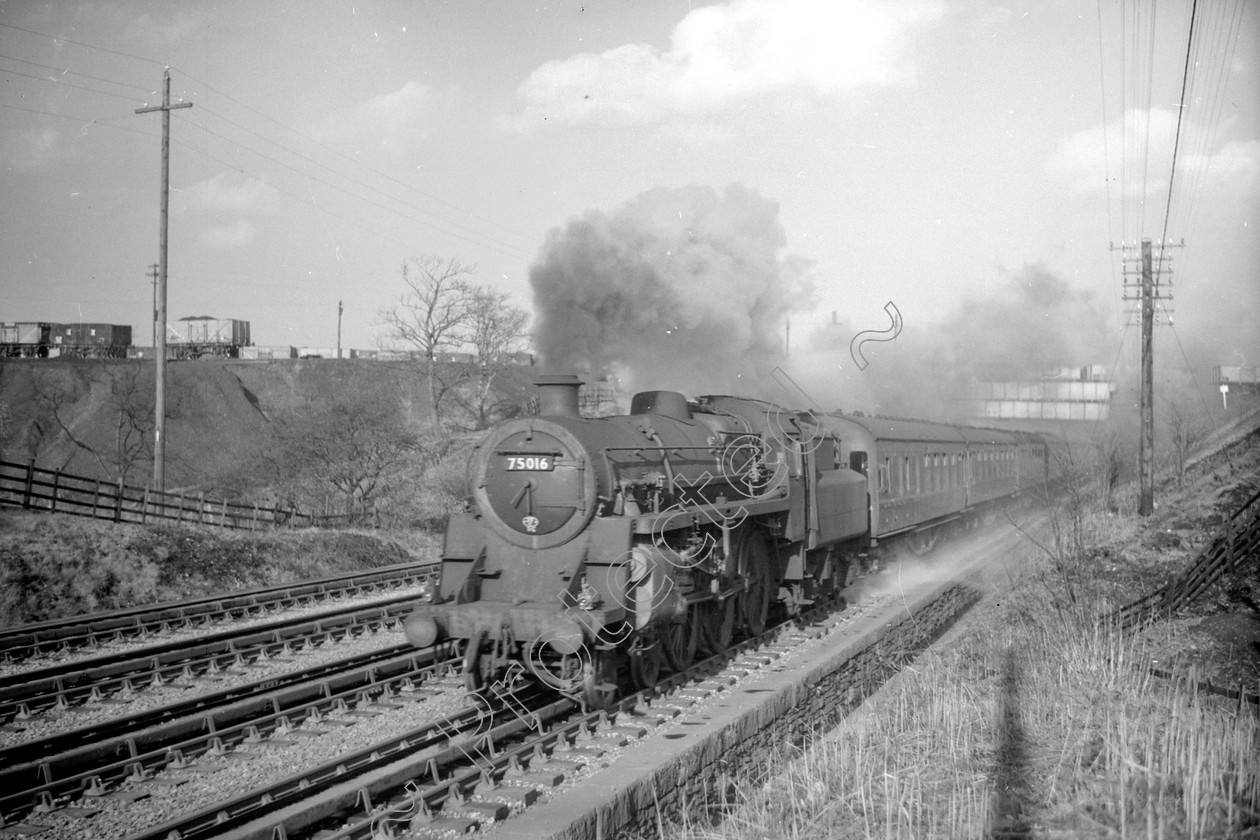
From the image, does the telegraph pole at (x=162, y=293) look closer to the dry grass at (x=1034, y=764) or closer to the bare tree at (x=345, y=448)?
the bare tree at (x=345, y=448)

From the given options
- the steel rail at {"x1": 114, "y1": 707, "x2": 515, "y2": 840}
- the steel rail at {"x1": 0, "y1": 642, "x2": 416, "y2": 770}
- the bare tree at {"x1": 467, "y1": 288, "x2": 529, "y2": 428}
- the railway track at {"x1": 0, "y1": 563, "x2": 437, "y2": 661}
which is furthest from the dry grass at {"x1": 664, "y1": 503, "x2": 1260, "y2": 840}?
the bare tree at {"x1": 467, "y1": 288, "x2": 529, "y2": 428}

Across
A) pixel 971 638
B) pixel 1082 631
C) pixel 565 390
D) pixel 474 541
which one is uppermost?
pixel 565 390

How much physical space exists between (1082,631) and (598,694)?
5429mm

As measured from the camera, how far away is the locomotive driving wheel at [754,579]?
11125 mm

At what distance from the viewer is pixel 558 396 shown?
9695 mm

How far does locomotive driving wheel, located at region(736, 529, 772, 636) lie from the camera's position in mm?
11125

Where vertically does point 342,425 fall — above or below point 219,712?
above

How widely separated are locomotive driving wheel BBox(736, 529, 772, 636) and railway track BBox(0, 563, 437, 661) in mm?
8206

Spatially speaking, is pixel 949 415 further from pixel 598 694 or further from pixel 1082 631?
pixel 598 694

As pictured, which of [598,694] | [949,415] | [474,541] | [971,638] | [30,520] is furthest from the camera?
[949,415]

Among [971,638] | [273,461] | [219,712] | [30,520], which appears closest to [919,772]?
[219,712]

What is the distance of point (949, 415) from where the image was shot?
4003 cm

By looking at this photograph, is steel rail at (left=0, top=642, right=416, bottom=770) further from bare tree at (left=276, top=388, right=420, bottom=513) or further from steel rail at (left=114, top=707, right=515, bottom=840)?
bare tree at (left=276, top=388, right=420, bottom=513)

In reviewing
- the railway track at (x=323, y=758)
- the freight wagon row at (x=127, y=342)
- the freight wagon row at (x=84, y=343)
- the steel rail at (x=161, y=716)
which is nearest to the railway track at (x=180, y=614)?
the steel rail at (x=161, y=716)
